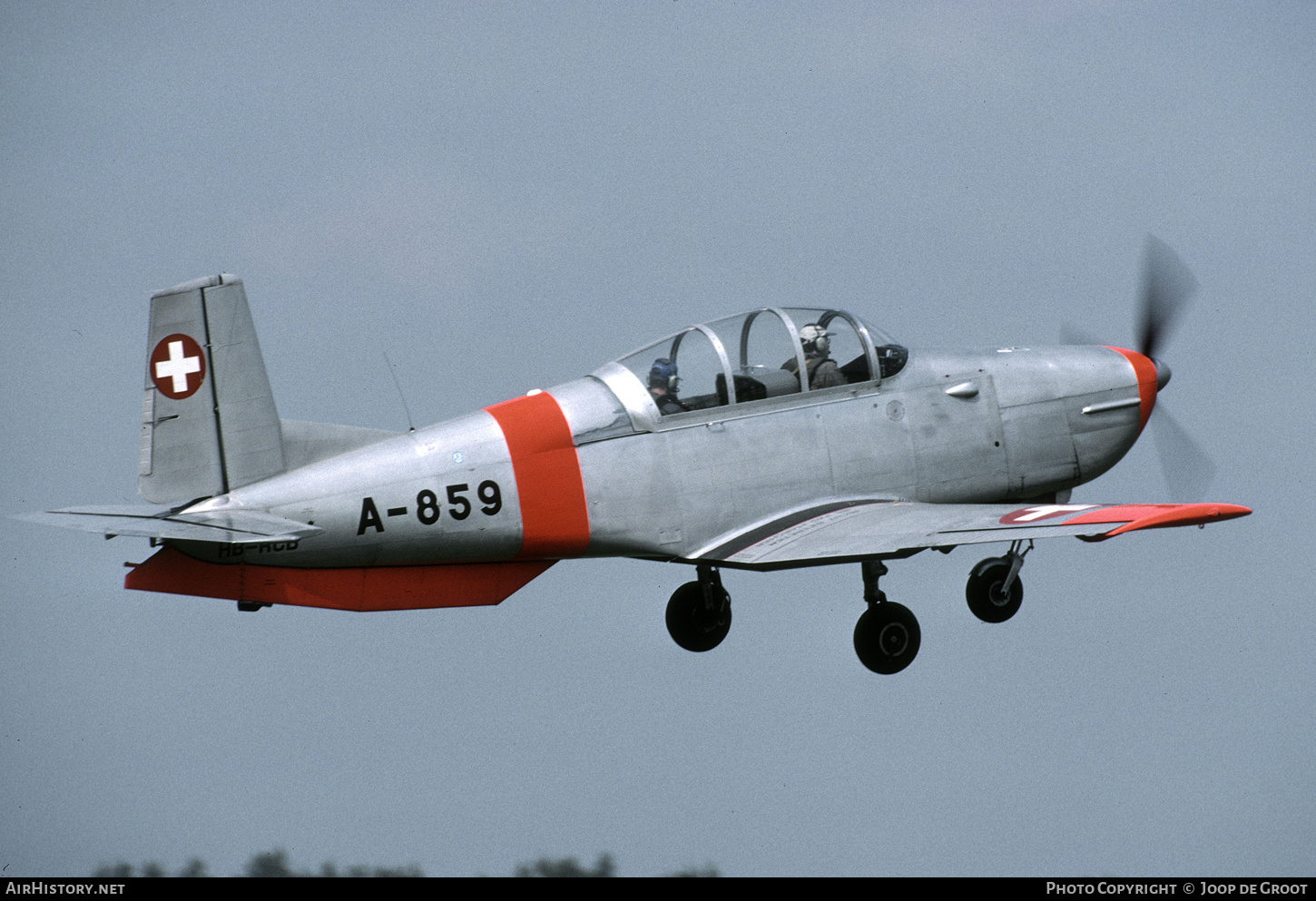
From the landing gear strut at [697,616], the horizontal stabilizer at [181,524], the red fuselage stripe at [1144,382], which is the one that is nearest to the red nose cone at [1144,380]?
the red fuselage stripe at [1144,382]

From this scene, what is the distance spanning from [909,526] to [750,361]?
6.10 ft

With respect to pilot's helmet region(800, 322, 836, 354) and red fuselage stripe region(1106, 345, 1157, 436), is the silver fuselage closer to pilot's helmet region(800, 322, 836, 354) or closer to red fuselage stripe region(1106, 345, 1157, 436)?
red fuselage stripe region(1106, 345, 1157, 436)

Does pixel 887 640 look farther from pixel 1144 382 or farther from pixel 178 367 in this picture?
pixel 178 367

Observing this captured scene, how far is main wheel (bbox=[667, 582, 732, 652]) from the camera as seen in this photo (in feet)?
47.7

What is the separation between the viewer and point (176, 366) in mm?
11453

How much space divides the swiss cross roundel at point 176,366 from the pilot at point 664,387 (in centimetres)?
339

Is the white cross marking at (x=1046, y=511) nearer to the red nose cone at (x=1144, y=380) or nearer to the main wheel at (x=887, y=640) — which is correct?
the main wheel at (x=887, y=640)

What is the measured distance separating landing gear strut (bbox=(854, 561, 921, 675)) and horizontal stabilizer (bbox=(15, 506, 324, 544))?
4.36 m

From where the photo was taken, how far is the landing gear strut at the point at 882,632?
523 inches

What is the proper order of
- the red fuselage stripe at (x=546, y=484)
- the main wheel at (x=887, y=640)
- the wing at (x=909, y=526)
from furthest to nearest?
the main wheel at (x=887, y=640), the red fuselage stripe at (x=546, y=484), the wing at (x=909, y=526)

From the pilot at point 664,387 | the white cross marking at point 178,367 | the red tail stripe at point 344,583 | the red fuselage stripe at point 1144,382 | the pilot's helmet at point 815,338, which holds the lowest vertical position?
the red tail stripe at point 344,583
